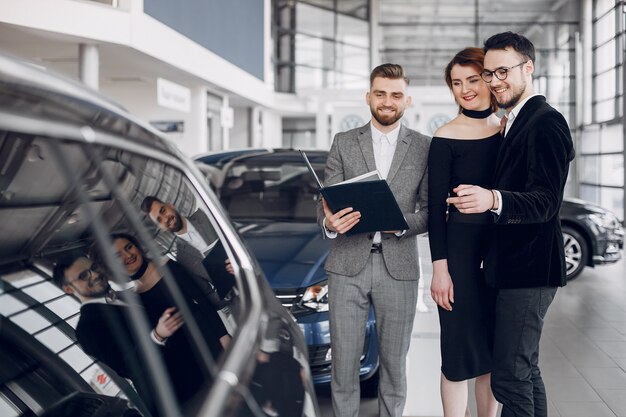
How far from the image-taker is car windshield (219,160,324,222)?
18.4 feet

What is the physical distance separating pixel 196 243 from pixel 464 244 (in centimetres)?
164

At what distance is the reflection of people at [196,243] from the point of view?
1.40 m

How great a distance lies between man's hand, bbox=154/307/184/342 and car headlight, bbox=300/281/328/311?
9.42ft

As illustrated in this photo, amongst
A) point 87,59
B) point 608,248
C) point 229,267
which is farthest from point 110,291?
point 87,59

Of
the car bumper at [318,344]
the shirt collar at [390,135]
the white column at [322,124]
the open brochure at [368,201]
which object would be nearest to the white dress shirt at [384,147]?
the shirt collar at [390,135]

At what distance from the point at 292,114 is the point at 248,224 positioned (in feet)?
77.5

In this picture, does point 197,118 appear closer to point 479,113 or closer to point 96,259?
point 479,113

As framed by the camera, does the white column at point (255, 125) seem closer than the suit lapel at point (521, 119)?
No

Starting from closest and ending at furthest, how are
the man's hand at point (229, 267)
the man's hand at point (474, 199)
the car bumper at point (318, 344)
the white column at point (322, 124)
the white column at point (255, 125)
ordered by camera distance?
the man's hand at point (229, 267)
the man's hand at point (474, 199)
the car bumper at point (318, 344)
the white column at point (322, 124)
the white column at point (255, 125)

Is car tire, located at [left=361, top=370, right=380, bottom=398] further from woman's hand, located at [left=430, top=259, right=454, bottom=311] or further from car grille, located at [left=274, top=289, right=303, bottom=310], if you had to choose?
woman's hand, located at [left=430, top=259, right=454, bottom=311]

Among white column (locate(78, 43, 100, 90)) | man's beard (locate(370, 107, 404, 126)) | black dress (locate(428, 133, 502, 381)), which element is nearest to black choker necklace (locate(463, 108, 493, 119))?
black dress (locate(428, 133, 502, 381))

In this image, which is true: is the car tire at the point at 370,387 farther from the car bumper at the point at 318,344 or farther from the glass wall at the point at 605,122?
the glass wall at the point at 605,122

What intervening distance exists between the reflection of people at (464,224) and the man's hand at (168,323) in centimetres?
189

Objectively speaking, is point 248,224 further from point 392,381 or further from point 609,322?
point 609,322
